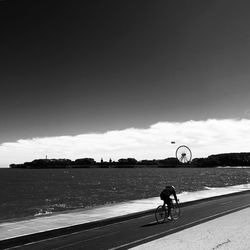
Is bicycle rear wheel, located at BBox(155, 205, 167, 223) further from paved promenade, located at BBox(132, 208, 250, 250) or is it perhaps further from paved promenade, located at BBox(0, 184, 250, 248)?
paved promenade, located at BBox(132, 208, 250, 250)

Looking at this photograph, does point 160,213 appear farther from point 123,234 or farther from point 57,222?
point 57,222

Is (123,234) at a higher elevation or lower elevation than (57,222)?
lower

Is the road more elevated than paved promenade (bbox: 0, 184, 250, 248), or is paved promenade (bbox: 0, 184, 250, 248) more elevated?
paved promenade (bbox: 0, 184, 250, 248)

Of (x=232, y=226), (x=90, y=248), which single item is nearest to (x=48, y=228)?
(x=90, y=248)

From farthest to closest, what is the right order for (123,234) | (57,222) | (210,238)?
1. (57,222)
2. (123,234)
3. (210,238)

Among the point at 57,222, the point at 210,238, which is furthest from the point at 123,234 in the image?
the point at 57,222

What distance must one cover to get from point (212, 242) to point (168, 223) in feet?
16.4

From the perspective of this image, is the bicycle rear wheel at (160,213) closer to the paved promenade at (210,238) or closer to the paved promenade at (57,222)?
the paved promenade at (57,222)

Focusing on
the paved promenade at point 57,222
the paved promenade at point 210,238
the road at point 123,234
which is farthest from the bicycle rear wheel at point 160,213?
the paved promenade at point 210,238

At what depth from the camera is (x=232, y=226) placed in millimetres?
15922

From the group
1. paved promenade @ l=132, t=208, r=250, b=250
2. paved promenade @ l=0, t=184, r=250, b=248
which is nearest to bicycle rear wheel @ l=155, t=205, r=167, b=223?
paved promenade @ l=0, t=184, r=250, b=248

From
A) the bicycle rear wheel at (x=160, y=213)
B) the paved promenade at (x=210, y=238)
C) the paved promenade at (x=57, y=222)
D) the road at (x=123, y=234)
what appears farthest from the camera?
the bicycle rear wheel at (x=160, y=213)

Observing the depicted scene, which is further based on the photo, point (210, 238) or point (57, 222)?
point (57, 222)

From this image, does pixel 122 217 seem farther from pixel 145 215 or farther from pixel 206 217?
pixel 206 217
